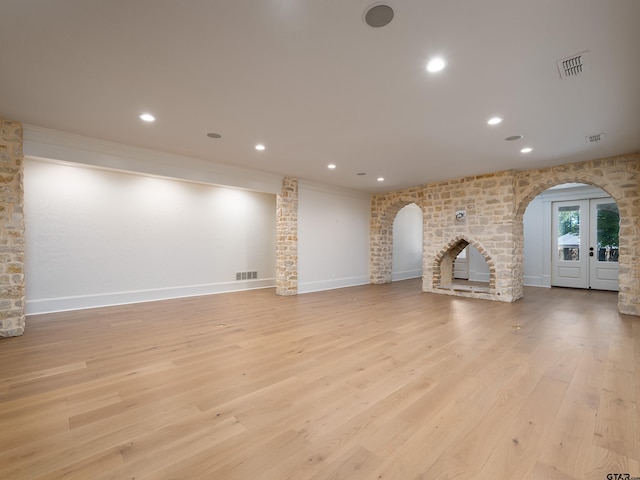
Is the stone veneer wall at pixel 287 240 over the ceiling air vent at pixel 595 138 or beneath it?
beneath

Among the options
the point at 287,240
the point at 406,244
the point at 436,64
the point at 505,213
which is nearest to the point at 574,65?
the point at 436,64

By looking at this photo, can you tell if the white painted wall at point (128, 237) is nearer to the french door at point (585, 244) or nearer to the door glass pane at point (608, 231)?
the french door at point (585, 244)

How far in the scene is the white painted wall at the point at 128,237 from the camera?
4.72m

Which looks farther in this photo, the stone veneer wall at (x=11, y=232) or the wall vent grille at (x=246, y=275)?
the wall vent grille at (x=246, y=275)

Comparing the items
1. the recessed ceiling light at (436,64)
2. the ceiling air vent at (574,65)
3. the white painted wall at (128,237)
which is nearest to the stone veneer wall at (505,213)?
the ceiling air vent at (574,65)

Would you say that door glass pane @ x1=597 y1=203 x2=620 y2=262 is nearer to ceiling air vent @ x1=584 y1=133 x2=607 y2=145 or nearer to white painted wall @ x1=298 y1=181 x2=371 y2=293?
ceiling air vent @ x1=584 y1=133 x2=607 y2=145

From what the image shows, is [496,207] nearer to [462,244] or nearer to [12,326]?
[462,244]

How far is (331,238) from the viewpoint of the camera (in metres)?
7.73

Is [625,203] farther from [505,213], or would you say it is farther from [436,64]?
[436,64]

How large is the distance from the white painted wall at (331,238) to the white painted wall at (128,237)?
4.25 feet

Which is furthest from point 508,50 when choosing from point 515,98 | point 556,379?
point 556,379

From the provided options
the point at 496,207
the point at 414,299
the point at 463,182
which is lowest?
the point at 414,299

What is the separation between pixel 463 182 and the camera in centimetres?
654

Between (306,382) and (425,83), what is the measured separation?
3.05 m
